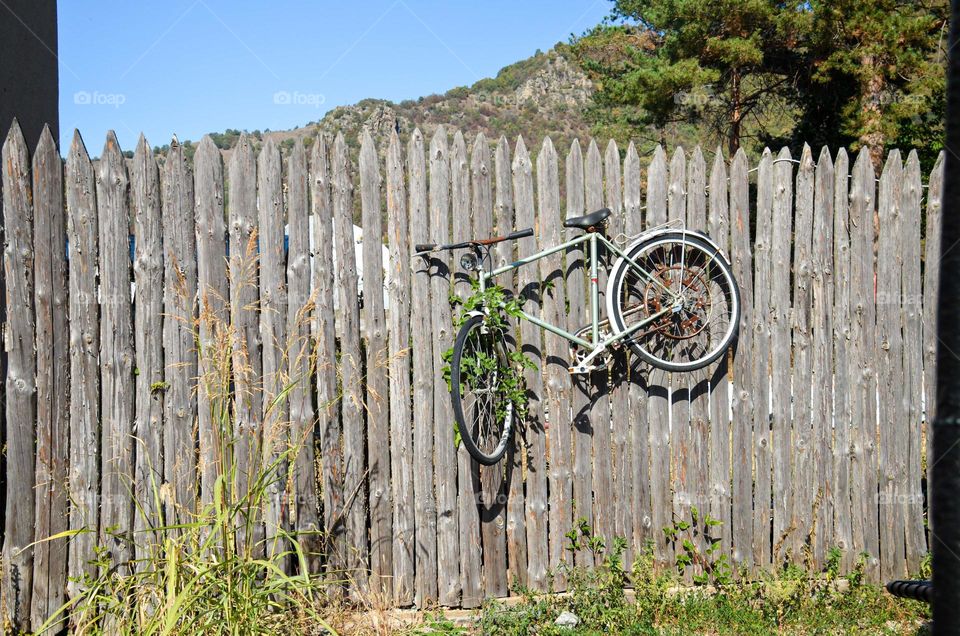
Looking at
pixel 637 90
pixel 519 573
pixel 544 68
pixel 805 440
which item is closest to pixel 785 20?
pixel 637 90

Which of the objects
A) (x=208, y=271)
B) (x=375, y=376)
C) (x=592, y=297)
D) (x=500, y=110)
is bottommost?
(x=375, y=376)

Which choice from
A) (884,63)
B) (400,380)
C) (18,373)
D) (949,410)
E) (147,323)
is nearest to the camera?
(949,410)

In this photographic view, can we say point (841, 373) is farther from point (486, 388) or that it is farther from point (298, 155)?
point (298, 155)

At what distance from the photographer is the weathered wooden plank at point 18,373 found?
3.59 metres

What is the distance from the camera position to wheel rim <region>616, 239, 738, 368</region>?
414 cm

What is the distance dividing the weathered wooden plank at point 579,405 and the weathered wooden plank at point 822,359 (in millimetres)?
1360

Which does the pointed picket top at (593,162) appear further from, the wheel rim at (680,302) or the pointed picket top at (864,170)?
the pointed picket top at (864,170)

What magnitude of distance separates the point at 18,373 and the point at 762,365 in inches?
151

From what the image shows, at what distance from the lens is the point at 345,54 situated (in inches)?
281

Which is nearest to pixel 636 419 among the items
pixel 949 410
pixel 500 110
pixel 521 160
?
pixel 521 160

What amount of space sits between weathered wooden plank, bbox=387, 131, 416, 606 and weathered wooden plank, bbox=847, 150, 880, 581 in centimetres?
259

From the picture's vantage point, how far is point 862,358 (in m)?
4.49

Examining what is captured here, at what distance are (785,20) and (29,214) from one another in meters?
16.0

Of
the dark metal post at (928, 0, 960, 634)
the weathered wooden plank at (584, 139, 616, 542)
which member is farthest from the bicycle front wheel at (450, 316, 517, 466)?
the dark metal post at (928, 0, 960, 634)
